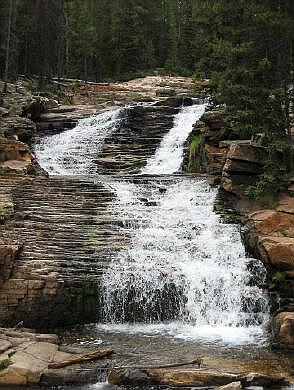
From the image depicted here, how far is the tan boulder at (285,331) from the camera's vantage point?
1295 cm

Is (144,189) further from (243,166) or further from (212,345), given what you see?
(212,345)

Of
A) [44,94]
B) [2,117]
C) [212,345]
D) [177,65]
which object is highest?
[177,65]

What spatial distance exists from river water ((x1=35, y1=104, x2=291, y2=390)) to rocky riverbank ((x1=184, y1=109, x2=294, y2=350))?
1.71 ft

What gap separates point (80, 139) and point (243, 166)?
44.4ft

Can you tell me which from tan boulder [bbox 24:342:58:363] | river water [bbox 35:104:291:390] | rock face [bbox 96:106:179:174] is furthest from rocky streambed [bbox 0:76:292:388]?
rock face [bbox 96:106:179:174]

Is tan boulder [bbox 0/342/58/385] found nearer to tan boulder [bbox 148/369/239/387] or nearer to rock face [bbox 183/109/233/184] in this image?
tan boulder [bbox 148/369/239/387]

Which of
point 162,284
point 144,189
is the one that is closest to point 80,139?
point 144,189

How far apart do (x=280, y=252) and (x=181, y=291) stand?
3.12 m

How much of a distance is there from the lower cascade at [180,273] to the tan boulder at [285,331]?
86cm

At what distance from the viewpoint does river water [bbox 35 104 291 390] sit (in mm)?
12656

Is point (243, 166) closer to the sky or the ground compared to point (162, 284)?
closer to the sky

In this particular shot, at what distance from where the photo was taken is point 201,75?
22.3 m

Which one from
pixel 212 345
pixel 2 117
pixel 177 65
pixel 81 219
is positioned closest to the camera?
pixel 212 345

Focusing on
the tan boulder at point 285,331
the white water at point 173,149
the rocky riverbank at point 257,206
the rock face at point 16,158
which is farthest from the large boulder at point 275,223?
the rock face at point 16,158
